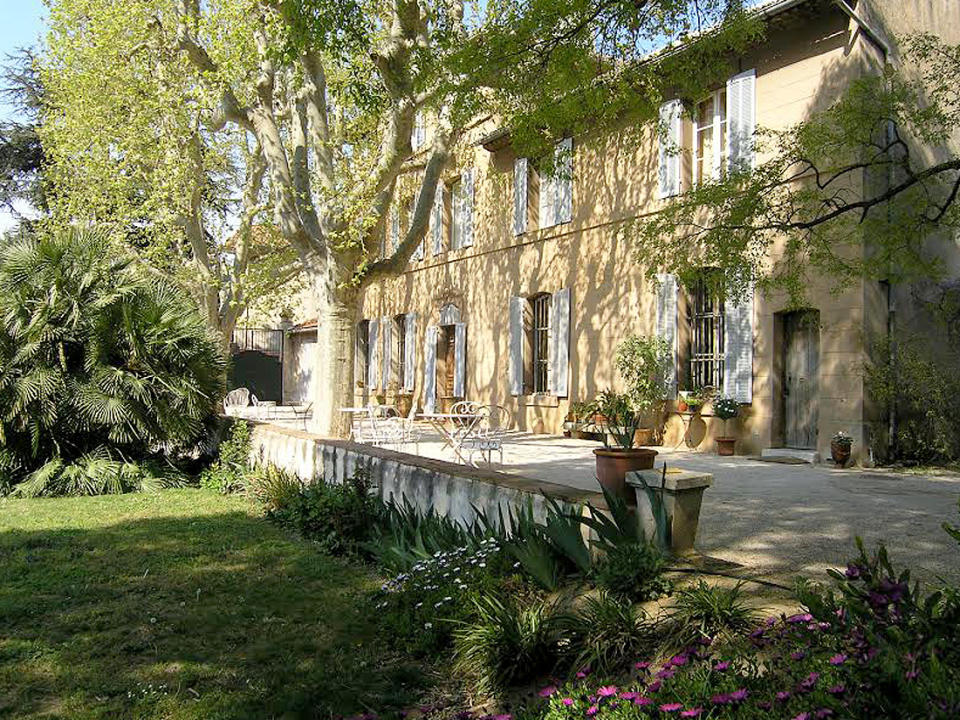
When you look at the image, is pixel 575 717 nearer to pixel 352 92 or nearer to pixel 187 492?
pixel 352 92

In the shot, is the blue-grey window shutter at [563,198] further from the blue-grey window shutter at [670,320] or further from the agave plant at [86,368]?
the agave plant at [86,368]

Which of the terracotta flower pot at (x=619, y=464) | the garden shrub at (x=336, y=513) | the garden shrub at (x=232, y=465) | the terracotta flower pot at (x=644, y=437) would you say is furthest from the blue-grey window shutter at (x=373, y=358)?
the terracotta flower pot at (x=619, y=464)

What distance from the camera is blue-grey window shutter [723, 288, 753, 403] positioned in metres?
11.1

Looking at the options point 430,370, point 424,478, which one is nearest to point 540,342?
point 430,370

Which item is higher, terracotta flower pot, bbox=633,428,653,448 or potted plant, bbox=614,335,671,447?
potted plant, bbox=614,335,671,447

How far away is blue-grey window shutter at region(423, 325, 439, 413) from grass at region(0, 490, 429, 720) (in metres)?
11.6

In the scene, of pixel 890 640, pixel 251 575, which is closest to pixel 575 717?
pixel 890 640

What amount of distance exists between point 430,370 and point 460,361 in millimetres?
1320

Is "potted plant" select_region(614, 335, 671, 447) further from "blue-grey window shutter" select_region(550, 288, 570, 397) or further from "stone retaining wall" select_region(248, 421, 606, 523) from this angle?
"stone retaining wall" select_region(248, 421, 606, 523)

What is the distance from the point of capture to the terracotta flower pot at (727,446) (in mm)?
11195

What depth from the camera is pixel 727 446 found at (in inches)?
442

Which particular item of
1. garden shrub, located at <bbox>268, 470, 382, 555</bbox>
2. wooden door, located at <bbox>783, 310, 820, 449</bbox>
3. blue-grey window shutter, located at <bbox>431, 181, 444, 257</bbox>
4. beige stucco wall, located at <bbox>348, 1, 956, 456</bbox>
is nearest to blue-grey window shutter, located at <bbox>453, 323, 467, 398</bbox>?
beige stucco wall, located at <bbox>348, 1, 956, 456</bbox>

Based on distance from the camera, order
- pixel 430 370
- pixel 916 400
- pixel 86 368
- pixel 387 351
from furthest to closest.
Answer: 1. pixel 387 351
2. pixel 430 370
3. pixel 916 400
4. pixel 86 368

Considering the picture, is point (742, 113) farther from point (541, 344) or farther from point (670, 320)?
point (541, 344)
